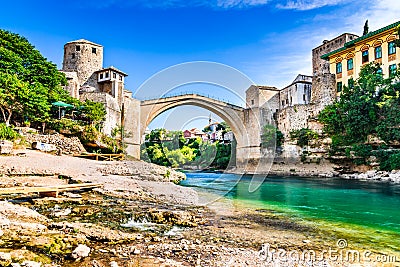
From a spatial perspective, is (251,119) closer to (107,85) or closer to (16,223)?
(107,85)

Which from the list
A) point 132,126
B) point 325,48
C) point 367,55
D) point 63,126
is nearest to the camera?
point 63,126

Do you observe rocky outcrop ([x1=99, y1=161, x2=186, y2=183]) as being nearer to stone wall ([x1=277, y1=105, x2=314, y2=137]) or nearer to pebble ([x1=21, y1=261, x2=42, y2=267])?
pebble ([x1=21, y1=261, x2=42, y2=267])

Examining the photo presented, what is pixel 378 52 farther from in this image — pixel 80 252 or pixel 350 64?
pixel 80 252

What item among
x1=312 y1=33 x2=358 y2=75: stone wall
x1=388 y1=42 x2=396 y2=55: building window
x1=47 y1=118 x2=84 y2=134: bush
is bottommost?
x1=47 y1=118 x2=84 y2=134: bush

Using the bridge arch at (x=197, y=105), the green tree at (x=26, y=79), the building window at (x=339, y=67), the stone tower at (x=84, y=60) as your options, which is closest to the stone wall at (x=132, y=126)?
the bridge arch at (x=197, y=105)

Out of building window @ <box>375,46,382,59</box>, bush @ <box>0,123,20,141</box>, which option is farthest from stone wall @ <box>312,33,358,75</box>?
bush @ <box>0,123,20,141</box>

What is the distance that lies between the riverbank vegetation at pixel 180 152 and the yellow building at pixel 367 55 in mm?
12512

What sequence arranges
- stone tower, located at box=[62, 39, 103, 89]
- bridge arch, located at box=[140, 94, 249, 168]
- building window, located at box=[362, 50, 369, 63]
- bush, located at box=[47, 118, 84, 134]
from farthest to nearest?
1. stone tower, located at box=[62, 39, 103, 89]
2. bridge arch, located at box=[140, 94, 249, 168]
3. building window, located at box=[362, 50, 369, 63]
4. bush, located at box=[47, 118, 84, 134]

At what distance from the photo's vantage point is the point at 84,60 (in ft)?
95.7

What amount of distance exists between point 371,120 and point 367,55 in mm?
6468

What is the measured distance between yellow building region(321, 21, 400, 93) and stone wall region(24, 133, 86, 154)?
64.2 ft

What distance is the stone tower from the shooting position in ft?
94.5

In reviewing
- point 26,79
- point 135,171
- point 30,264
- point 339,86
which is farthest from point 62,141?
point 339,86

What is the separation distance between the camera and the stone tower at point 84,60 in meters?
28.8
